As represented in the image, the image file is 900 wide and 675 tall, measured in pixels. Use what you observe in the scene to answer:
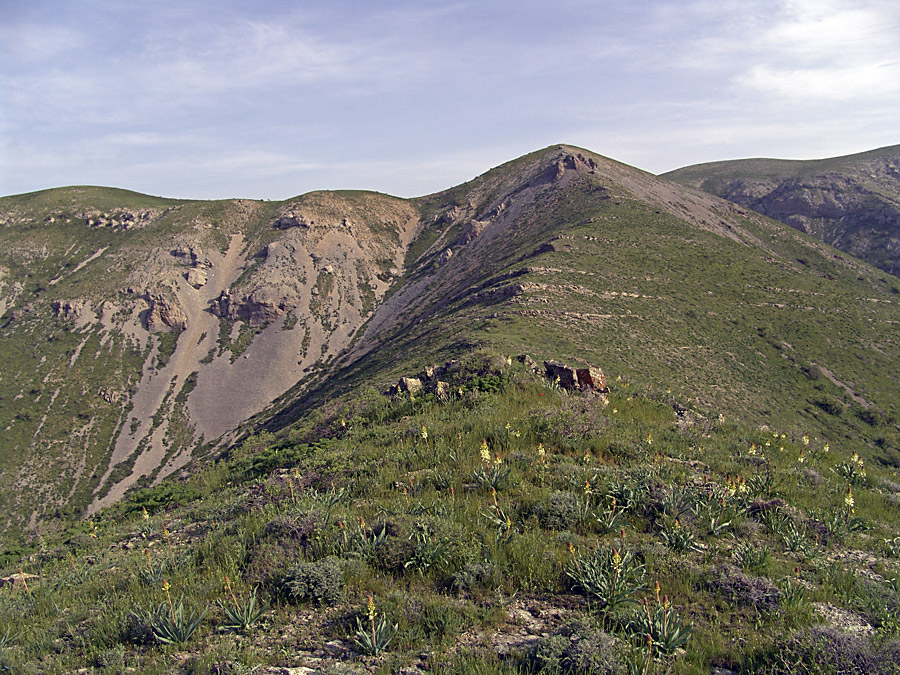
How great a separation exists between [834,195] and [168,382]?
560 ft

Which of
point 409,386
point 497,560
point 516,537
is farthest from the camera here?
point 409,386

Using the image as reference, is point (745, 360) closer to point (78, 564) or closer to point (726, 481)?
point (726, 481)

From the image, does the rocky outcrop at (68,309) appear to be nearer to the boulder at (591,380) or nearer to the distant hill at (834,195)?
the boulder at (591,380)

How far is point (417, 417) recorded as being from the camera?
11.0 metres

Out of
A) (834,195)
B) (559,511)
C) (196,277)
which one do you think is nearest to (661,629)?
(559,511)

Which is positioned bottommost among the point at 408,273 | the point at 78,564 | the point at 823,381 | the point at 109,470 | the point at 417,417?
the point at 109,470

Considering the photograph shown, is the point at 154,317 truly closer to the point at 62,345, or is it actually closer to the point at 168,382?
the point at 62,345

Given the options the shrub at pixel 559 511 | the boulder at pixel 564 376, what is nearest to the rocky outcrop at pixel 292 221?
the boulder at pixel 564 376

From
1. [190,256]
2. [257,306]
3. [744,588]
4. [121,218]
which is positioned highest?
[121,218]

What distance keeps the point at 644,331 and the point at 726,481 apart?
3229 centimetres

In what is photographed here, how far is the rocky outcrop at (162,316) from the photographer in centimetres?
8244

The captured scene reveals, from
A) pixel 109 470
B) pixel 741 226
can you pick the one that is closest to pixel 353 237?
pixel 109 470

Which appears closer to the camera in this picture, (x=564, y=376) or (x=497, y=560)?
(x=497, y=560)

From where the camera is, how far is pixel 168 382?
74812 mm
